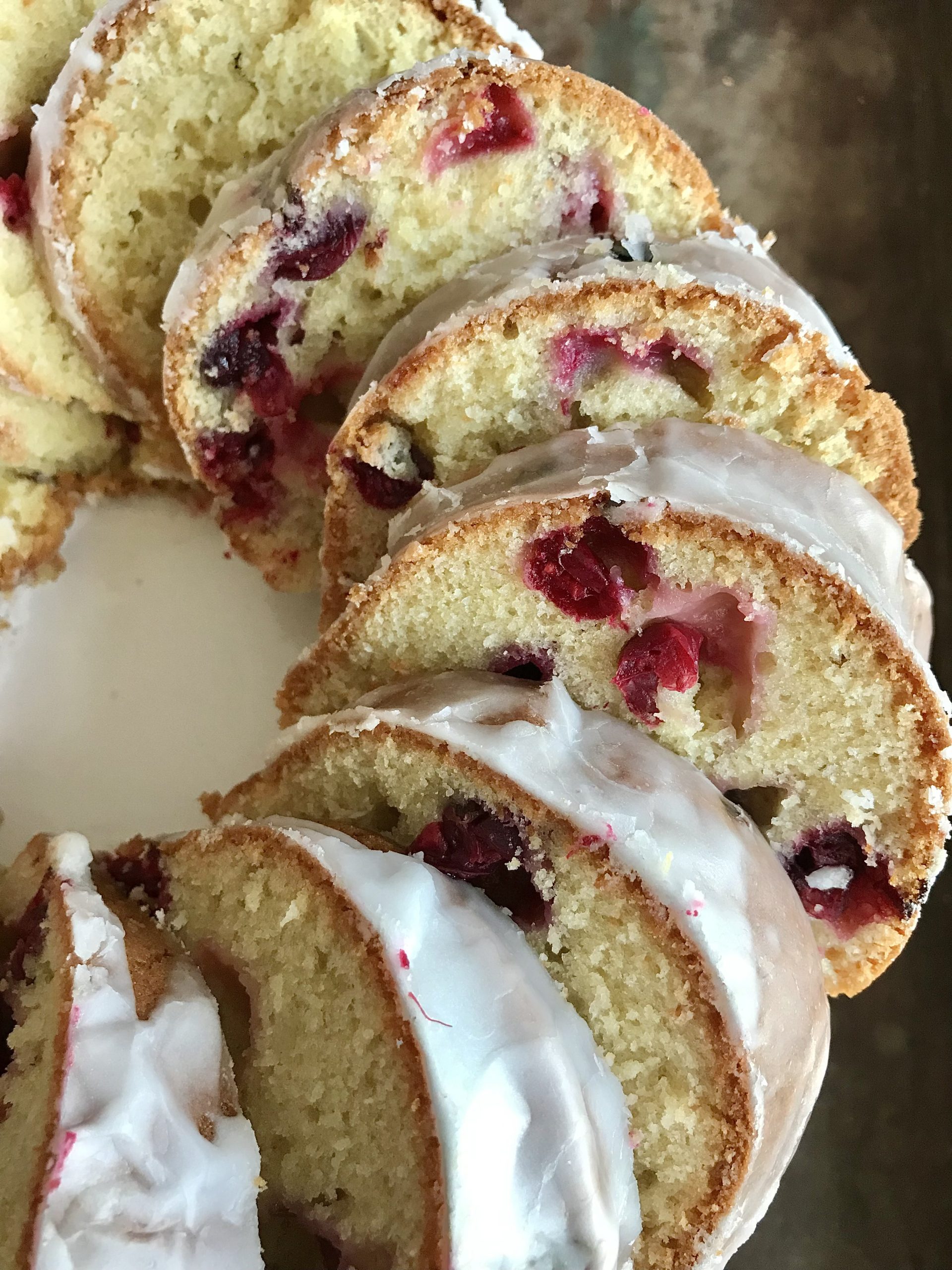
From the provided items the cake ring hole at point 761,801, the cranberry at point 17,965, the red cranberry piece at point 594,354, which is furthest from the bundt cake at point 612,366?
the cranberry at point 17,965

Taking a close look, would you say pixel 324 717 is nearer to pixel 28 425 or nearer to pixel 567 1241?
pixel 567 1241

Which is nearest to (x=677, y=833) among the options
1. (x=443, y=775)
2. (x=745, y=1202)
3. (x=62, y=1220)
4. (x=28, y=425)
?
(x=443, y=775)

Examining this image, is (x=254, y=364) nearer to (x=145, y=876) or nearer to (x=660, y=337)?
(x=660, y=337)

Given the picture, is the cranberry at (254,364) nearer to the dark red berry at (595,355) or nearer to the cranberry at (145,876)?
the dark red berry at (595,355)

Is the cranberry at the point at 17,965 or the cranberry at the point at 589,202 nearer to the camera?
the cranberry at the point at 17,965

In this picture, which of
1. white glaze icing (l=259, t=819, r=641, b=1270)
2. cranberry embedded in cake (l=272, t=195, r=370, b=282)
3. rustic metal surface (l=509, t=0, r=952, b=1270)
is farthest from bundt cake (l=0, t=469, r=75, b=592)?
rustic metal surface (l=509, t=0, r=952, b=1270)

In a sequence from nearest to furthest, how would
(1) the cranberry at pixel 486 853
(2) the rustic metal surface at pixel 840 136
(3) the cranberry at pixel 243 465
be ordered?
(1) the cranberry at pixel 486 853
(3) the cranberry at pixel 243 465
(2) the rustic metal surface at pixel 840 136

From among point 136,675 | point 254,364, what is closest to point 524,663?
point 254,364

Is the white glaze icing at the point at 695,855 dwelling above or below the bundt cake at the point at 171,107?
below
